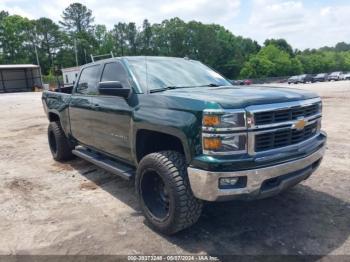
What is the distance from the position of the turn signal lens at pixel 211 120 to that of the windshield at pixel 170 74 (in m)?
1.18

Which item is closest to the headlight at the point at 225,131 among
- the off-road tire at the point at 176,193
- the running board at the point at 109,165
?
the off-road tire at the point at 176,193

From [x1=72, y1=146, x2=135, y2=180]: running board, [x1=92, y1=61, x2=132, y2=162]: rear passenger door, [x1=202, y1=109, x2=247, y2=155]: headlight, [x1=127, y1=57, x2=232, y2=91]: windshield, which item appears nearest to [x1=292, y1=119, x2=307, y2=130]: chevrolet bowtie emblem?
[x1=202, y1=109, x2=247, y2=155]: headlight

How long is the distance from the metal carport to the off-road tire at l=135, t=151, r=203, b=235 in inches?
2016

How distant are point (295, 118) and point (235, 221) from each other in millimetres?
1323

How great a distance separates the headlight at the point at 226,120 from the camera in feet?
10.5

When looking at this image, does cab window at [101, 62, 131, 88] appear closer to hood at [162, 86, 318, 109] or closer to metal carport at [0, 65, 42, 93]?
hood at [162, 86, 318, 109]

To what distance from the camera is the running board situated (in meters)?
4.45

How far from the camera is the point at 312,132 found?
406 centimetres

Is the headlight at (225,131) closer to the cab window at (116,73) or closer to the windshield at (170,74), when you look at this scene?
the windshield at (170,74)

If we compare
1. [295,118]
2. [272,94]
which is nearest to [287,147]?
[295,118]

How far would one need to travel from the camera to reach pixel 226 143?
10.6 ft

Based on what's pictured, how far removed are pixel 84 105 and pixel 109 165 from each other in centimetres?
114

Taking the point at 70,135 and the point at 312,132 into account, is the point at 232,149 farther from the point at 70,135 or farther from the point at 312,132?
the point at 70,135

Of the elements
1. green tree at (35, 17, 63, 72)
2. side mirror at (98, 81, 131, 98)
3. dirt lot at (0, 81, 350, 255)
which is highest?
green tree at (35, 17, 63, 72)
